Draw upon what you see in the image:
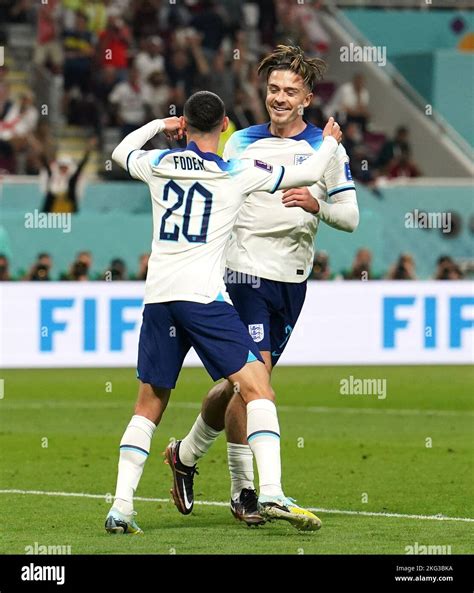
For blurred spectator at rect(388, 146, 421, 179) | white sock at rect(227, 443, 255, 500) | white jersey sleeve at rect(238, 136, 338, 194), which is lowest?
white sock at rect(227, 443, 255, 500)

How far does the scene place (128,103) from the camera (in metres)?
24.0

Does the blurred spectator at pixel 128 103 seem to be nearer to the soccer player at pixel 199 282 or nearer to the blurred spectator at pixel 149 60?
the blurred spectator at pixel 149 60

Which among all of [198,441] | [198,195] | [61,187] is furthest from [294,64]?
[61,187]

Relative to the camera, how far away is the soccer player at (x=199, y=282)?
734 centimetres

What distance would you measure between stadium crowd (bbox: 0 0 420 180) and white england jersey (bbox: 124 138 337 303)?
15.4 meters

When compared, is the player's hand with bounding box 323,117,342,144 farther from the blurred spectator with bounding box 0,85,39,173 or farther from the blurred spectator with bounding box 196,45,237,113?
the blurred spectator with bounding box 196,45,237,113

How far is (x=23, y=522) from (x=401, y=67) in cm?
2113

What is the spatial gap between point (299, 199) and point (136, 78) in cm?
1692

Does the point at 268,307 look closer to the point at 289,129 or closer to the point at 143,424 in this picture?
the point at 289,129

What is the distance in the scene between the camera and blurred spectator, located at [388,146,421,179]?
80.9 feet

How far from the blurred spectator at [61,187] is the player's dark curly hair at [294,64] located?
13176mm

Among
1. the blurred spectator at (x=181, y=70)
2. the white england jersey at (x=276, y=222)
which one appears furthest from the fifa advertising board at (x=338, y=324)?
the white england jersey at (x=276, y=222)

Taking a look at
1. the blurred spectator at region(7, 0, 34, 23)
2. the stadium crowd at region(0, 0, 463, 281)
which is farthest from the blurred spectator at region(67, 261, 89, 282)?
the blurred spectator at region(7, 0, 34, 23)
